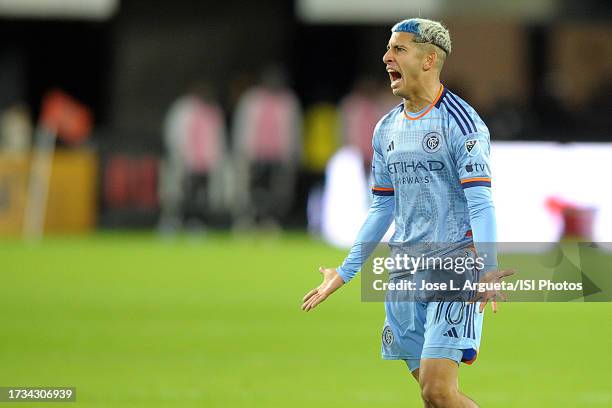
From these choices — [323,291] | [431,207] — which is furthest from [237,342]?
[431,207]

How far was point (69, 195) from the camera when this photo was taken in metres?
26.6

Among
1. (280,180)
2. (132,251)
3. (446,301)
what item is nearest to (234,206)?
(280,180)

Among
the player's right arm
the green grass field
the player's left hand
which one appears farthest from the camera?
the green grass field

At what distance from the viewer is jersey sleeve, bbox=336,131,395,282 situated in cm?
676

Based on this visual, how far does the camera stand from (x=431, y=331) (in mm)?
6359

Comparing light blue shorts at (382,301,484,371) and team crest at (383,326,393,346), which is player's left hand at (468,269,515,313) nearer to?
light blue shorts at (382,301,484,371)

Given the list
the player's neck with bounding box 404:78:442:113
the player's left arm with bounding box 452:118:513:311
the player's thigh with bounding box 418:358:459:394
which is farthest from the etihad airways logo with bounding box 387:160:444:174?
the player's thigh with bounding box 418:358:459:394

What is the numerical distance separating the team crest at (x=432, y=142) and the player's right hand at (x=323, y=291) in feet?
2.51

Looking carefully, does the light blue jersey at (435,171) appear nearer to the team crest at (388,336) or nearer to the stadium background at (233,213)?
the team crest at (388,336)

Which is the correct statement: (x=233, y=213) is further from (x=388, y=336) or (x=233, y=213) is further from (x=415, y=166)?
(x=415, y=166)

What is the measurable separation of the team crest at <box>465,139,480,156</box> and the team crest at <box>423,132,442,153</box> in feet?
0.56

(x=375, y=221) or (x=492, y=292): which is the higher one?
(x=375, y=221)

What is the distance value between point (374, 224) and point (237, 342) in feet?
19.3

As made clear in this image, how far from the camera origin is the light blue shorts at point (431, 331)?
6.32 m
